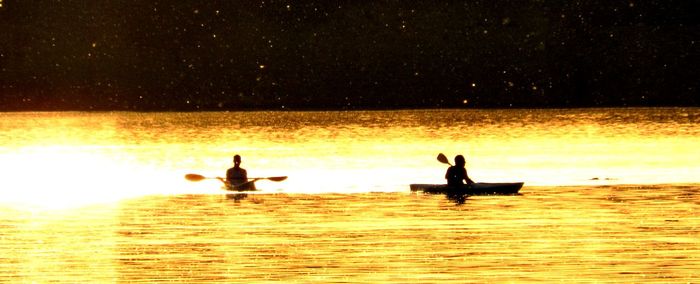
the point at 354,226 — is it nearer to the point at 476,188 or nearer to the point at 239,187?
the point at 476,188

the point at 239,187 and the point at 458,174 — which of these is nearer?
the point at 458,174

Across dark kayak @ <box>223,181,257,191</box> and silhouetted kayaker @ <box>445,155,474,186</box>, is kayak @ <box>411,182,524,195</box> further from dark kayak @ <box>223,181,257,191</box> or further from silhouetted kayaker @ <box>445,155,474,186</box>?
dark kayak @ <box>223,181,257,191</box>

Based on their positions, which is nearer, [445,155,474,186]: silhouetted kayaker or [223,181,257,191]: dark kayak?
[445,155,474,186]: silhouetted kayaker

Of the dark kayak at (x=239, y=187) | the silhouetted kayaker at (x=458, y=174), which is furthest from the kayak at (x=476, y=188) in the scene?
the dark kayak at (x=239, y=187)

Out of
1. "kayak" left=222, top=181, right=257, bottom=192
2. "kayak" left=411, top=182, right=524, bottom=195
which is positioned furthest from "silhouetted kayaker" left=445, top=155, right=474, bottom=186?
"kayak" left=222, top=181, right=257, bottom=192

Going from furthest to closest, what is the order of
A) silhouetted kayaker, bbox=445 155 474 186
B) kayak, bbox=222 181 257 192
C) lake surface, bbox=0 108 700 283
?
kayak, bbox=222 181 257 192 < silhouetted kayaker, bbox=445 155 474 186 < lake surface, bbox=0 108 700 283

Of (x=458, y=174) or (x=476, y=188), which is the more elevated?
(x=458, y=174)

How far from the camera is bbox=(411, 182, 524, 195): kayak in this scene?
3941cm

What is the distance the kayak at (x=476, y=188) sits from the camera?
39406 millimetres

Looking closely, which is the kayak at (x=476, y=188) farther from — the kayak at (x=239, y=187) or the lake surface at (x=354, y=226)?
the kayak at (x=239, y=187)

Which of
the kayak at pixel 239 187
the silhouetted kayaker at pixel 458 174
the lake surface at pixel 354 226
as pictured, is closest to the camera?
the lake surface at pixel 354 226

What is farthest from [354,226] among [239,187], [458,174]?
[239,187]

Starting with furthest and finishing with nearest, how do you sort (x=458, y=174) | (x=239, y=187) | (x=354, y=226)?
(x=239, y=187), (x=458, y=174), (x=354, y=226)

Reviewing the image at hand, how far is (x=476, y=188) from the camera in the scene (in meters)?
39.4
